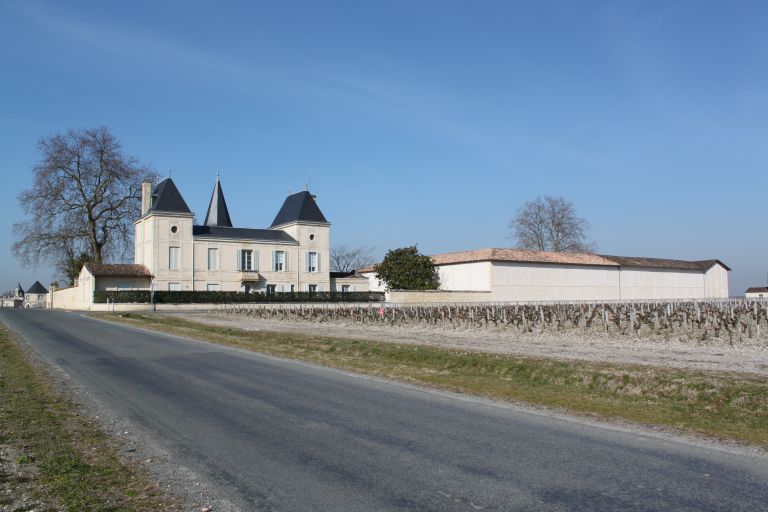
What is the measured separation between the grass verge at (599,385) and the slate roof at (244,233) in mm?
41007

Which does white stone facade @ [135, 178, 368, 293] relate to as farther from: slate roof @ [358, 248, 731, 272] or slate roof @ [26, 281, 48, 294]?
slate roof @ [26, 281, 48, 294]

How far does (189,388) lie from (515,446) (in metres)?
6.20

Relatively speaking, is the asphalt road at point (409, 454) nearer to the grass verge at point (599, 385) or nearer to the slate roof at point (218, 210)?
the grass verge at point (599, 385)

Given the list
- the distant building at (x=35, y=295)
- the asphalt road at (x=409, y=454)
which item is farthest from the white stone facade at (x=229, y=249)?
the distant building at (x=35, y=295)

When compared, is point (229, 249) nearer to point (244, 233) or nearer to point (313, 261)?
point (244, 233)

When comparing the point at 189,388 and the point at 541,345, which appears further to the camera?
the point at 541,345

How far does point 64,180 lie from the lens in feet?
171

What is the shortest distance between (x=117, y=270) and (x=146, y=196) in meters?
8.39

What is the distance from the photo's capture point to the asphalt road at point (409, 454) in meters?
4.74

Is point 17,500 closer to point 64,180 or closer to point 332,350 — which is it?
point 332,350

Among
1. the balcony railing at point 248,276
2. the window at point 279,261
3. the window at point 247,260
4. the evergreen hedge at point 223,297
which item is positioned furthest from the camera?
the window at point 279,261

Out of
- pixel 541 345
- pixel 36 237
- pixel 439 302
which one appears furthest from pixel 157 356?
pixel 36 237

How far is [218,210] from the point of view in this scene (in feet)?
208

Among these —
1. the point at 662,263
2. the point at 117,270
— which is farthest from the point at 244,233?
the point at 662,263
